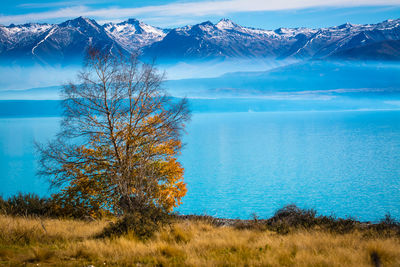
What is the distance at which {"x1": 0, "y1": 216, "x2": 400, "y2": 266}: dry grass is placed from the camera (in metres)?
7.25

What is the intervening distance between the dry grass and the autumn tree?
7.99m

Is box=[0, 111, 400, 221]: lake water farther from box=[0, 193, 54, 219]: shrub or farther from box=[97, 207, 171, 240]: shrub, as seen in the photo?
box=[97, 207, 171, 240]: shrub

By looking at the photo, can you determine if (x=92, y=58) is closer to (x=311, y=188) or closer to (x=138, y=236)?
(x=138, y=236)

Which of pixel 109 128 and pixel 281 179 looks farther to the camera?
pixel 281 179

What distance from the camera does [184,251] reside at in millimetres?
8125

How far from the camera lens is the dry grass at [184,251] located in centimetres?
725

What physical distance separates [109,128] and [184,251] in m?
10.9

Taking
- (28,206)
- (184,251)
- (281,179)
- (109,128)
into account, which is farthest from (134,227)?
(281,179)

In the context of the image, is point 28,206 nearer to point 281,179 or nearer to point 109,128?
point 109,128

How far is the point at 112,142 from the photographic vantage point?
1784 cm

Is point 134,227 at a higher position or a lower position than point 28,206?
higher

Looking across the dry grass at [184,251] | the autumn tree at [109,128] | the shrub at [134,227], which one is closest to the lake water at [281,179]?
the autumn tree at [109,128]

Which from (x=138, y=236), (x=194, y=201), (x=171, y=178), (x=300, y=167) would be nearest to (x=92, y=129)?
(x=171, y=178)

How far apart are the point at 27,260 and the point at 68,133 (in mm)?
11204
